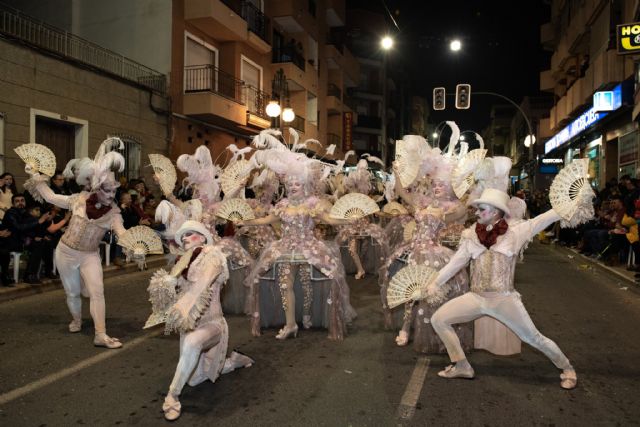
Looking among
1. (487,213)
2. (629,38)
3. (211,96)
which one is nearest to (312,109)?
(211,96)

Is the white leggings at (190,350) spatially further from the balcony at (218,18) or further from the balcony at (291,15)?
the balcony at (291,15)

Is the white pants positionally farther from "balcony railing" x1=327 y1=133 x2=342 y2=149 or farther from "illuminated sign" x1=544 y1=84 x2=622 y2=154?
"balcony railing" x1=327 y1=133 x2=342 y2=149

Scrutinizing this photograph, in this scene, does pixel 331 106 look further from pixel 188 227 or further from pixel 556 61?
pixel 188 227

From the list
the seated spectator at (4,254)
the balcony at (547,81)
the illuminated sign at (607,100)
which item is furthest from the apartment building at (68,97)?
the balcony at (547,81)

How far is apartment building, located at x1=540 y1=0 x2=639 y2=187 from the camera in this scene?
1903 centimetres

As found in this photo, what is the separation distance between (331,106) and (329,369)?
33635mm

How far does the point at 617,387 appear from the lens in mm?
5016

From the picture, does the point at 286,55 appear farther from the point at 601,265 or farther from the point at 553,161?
the point at 601,265

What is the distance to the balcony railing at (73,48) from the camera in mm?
13856

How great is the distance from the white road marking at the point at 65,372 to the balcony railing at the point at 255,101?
1802cm

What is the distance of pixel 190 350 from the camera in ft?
14.3

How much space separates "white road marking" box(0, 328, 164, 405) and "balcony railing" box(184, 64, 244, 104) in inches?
580

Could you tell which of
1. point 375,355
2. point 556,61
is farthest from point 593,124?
point 375,355

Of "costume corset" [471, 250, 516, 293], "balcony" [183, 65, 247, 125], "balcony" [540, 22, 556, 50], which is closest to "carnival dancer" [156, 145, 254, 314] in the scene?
"costume corset" [471, 250, 516, 293]
